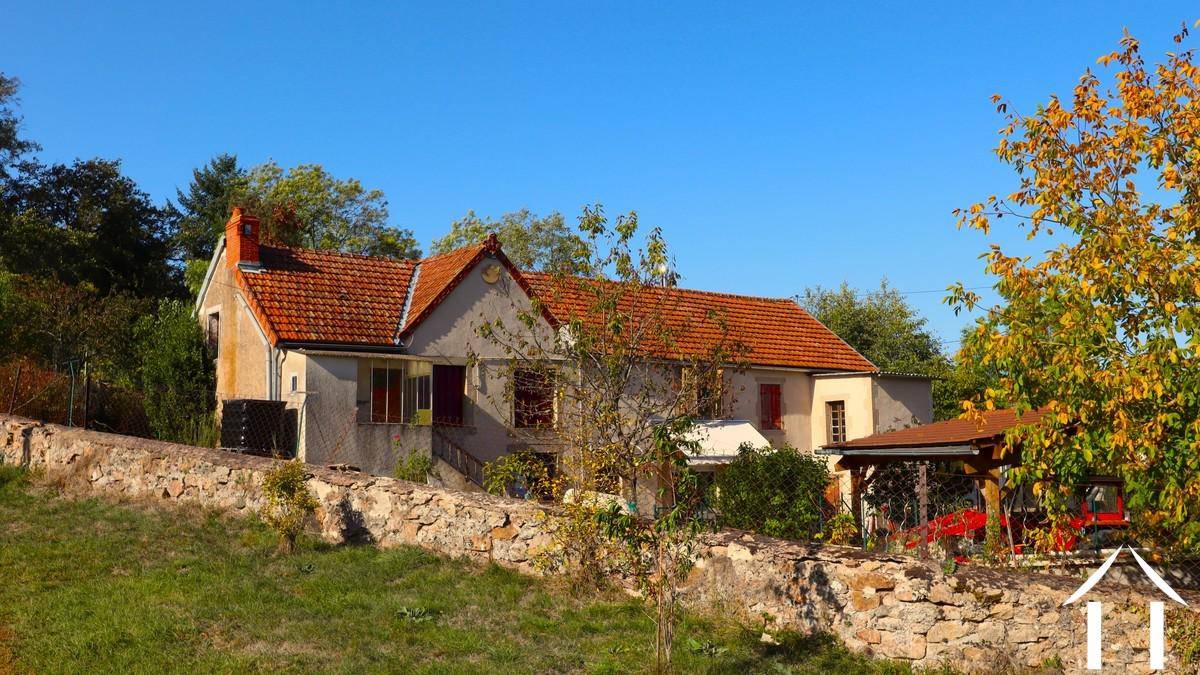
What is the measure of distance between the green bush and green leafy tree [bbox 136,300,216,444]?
1268cm

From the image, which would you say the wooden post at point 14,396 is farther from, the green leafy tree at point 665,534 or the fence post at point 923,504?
the fence post at point 923,504

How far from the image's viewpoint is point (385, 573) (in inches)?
537

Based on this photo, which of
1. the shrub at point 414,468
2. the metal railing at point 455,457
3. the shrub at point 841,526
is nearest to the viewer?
the shrub at point 841,526

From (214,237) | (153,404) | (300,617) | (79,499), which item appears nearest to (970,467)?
(300,617)

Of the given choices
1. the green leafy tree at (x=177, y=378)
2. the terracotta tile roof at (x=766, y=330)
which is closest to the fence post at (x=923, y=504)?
the green leafy tree at (x=177, y=378)

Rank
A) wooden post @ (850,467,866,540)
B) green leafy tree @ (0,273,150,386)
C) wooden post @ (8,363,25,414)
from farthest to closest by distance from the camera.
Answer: green leafy tree @ (0,273,150,386) → wooden post @ (8,363,25,414) → wooden post @ (850,467,866,540)

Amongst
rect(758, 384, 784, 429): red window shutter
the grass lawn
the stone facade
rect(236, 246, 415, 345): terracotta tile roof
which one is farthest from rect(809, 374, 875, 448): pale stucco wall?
the grass lawn

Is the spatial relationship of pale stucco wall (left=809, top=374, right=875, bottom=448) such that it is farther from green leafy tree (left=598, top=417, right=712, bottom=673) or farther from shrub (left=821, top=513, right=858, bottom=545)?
green leafy tree (left=598, top=417, right=712, bottom=673)

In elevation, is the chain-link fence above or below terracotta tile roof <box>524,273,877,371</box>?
below

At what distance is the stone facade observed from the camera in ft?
33.9

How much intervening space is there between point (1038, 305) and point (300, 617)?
9098mm

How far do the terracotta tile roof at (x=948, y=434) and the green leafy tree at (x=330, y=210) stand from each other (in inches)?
1392

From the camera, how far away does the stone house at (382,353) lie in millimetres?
24719

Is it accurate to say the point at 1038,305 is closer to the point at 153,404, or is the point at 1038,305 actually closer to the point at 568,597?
the point at 568,597
